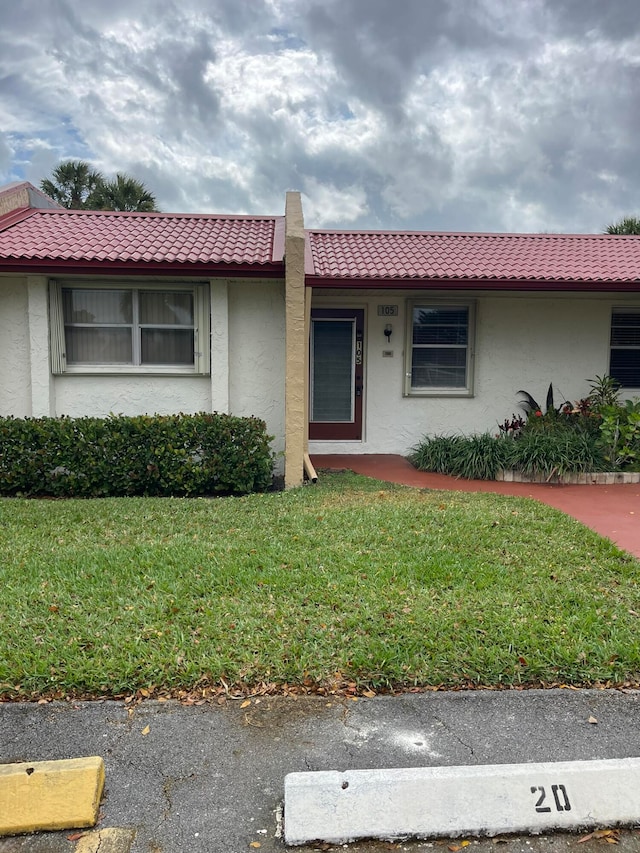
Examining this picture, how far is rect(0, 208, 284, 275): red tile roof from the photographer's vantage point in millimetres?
8516

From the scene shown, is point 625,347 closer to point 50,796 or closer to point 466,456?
point 466,456

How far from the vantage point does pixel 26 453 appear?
810 centimetres

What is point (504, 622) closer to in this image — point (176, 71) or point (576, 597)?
point (576, 597)

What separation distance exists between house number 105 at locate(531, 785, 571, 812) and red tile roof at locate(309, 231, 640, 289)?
7.43 metres

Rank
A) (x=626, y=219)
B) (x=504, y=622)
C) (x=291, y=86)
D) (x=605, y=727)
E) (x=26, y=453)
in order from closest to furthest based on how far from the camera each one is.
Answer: (x=605, y=727), (x=504, y=622), (x=26, y=453), (x=291, y=86), (x=626, y=219)

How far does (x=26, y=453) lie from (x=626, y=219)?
18946 mm

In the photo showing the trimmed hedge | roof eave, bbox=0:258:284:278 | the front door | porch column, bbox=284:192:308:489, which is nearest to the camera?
porch column, bbox=284:192:308:489

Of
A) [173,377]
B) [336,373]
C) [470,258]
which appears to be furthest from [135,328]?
[470,258]

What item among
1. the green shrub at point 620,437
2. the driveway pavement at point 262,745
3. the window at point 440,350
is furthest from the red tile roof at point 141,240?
the driveway pavement at point 262,745

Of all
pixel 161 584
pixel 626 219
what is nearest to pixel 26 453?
pixel 161 584

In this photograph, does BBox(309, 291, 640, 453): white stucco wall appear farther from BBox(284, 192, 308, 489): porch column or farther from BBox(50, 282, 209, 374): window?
BBox(284, 192, 308, 489): porch column

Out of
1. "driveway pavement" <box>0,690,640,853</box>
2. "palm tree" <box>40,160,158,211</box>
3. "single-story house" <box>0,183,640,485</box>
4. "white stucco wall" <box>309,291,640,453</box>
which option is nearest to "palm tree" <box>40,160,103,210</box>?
"palm tree" <box>40,160,158,211</box>

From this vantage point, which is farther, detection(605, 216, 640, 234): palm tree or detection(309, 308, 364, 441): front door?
detection(605, 216, 640, 234): palm tree

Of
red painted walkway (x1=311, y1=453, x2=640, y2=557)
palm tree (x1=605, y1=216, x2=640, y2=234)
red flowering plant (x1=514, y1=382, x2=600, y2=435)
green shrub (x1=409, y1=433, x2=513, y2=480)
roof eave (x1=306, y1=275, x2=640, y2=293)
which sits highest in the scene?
palm tree (x1=605, y1=216, x2=640, y2=234)
